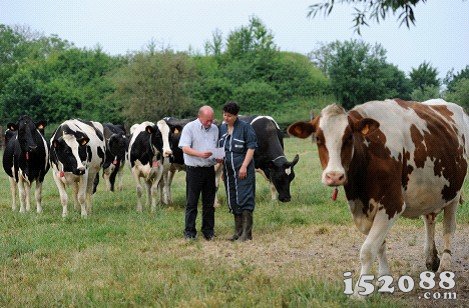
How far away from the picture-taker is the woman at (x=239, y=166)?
10.3 meters

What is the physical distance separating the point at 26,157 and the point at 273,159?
526 centimetres

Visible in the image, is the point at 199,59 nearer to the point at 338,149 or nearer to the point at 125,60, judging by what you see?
the point at 125,60

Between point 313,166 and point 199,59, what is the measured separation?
4843 centimetres

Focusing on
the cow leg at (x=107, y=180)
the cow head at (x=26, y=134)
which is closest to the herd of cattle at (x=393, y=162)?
the cow head at (x=26, y=134)

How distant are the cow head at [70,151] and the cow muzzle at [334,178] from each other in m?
7.72

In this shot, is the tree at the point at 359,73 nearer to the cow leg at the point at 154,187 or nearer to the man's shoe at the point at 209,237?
the cow leg at the point at 154,187

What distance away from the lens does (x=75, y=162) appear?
13102 millimetres

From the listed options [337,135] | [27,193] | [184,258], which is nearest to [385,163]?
[337,135]

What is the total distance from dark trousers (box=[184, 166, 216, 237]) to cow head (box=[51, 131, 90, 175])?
10.6 ft

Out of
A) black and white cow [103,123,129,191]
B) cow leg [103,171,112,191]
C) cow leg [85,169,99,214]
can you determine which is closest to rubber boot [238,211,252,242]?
cow leg [85,169,99,214]

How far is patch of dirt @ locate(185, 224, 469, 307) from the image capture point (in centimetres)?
738

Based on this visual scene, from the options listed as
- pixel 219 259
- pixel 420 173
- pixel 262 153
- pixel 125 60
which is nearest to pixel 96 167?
pixel 262 153

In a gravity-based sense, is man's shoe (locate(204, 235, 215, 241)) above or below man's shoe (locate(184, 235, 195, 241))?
below

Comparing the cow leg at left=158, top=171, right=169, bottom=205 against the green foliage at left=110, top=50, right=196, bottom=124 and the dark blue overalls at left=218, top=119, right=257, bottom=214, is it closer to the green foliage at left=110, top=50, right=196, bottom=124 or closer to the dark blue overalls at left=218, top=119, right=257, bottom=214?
the dark blue overalls at left=218, top=119, right=257, bottom=214
